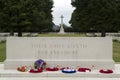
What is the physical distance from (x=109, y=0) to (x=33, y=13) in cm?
1305

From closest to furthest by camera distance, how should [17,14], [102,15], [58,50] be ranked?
[58,50], [17,14], [102,15]

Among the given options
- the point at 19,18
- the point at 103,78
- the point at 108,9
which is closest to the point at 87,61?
the point at 103,78

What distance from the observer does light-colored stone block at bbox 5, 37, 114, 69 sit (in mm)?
11195

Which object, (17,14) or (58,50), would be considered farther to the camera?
(17,14)

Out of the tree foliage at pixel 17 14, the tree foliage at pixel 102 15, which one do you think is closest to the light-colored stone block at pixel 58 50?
the tree foliage at pixel 17 14

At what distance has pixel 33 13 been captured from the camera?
44.2 meters

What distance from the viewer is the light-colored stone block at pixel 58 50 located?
36.7ft

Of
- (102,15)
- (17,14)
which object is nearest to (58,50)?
(17,14)

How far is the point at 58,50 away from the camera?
1129 cm

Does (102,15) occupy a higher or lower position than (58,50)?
higher

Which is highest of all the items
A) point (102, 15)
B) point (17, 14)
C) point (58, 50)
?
point (102, 15)

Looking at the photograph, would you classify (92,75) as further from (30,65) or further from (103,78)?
(30,65)

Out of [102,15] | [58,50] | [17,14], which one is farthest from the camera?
[102,15]

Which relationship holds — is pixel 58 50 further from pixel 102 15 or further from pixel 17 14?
pixel 102 15
